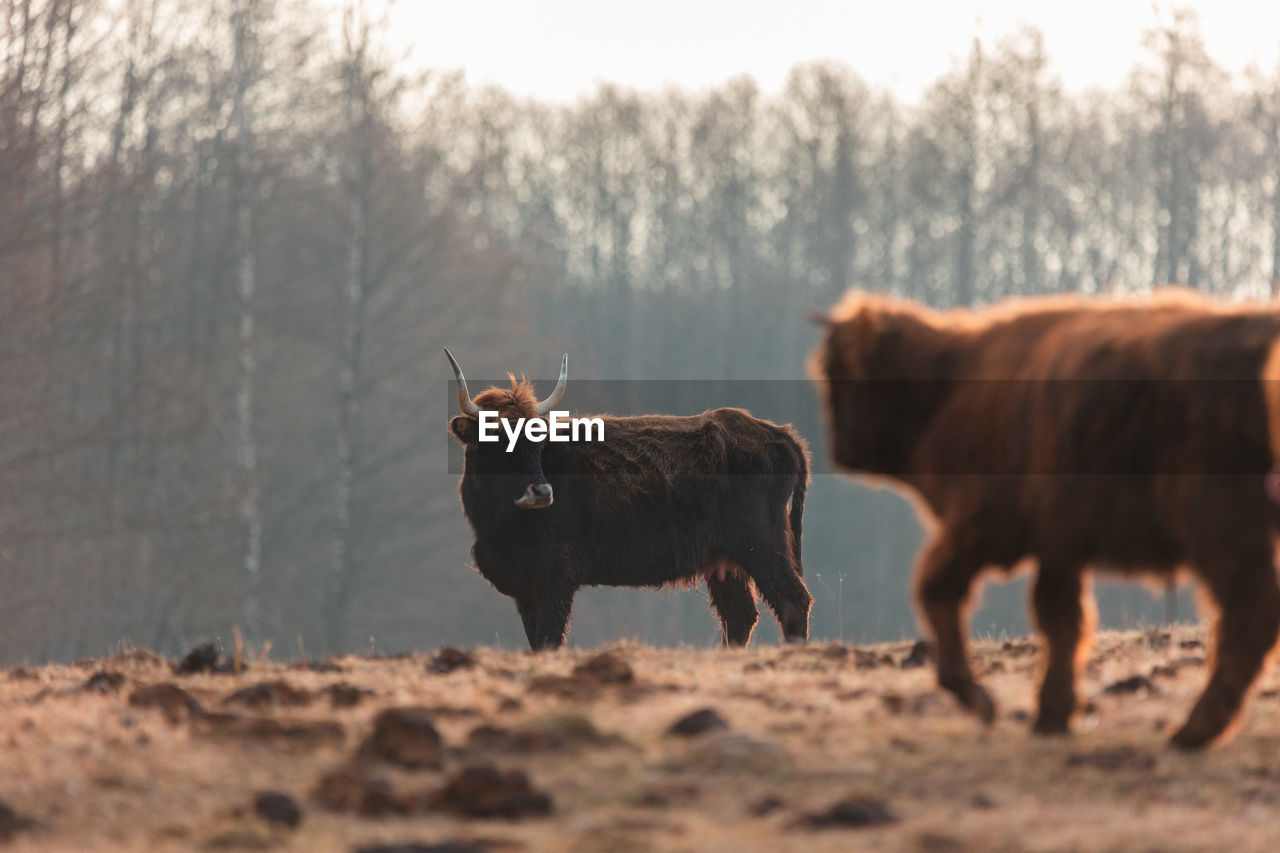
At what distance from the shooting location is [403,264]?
31.8 metres

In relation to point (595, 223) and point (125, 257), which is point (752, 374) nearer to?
point (595, 223)

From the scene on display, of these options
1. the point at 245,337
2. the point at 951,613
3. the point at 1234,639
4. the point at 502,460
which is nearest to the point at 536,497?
the point at 502,460

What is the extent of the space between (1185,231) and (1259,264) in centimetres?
226

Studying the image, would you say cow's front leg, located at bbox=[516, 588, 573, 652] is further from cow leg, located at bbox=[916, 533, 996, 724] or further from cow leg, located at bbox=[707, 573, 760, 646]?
cow leg, located at bbox=[916, 533, 996, 724]

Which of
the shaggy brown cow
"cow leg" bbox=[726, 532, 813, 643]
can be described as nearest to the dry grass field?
the shaggy brown cow

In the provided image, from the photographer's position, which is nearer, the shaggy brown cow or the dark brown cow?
the shaggy brown cow

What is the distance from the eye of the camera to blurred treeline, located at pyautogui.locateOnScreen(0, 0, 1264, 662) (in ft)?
84.5

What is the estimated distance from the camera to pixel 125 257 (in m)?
29.3

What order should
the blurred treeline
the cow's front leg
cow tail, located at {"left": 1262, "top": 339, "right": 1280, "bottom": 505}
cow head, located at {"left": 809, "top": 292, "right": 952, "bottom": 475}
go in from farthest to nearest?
the blurred treeline < the cow's front leg < cow head, located at {"left": 809, "top": 292, "right": 952, "bottom": 475} < cow tail, located at {"left": 1262, "top": 339, "right": 1280, "bottom": 505}

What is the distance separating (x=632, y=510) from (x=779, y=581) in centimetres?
121

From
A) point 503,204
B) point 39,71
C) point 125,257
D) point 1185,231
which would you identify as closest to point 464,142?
point 503,204

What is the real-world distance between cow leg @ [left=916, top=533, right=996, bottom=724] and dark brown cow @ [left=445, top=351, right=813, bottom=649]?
5425 millimetres

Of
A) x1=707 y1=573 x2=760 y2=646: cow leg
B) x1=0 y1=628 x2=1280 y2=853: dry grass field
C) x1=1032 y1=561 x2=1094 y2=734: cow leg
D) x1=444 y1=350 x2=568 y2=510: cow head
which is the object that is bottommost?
x1=707 y1=573 x2=760 y2=646: cow leg

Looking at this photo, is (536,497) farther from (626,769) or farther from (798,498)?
(626,769)
